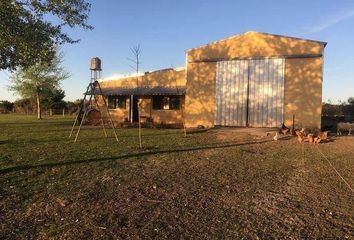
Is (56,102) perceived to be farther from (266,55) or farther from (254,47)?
(266,55)

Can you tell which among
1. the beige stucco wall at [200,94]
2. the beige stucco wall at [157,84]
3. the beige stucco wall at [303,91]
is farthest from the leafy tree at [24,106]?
the beige stucco wall at [303,91]

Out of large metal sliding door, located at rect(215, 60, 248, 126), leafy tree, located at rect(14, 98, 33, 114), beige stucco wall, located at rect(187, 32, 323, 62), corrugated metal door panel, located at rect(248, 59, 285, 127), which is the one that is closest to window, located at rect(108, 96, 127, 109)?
beige stucco wall, located at rect(187, 32, 323, 62)

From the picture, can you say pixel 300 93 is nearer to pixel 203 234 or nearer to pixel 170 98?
pixel 170 98

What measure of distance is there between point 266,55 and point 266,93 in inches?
82.7

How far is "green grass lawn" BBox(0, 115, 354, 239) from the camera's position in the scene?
205 inches

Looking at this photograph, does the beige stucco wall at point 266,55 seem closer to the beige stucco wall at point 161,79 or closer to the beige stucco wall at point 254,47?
the beige stucco wall at point 254,47

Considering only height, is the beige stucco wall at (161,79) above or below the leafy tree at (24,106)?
above

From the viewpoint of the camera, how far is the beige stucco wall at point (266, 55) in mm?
20922

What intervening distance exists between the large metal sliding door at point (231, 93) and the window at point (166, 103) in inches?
195

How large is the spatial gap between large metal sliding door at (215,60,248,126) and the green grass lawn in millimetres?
10276

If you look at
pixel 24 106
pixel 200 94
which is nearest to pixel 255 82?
pixel 200 94

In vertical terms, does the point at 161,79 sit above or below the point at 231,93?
above

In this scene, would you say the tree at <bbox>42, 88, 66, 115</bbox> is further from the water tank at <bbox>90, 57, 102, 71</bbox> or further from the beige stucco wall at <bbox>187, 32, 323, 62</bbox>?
the water tank at <bbox>90, 57, 102, 71</bbox>

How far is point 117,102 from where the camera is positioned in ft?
100
